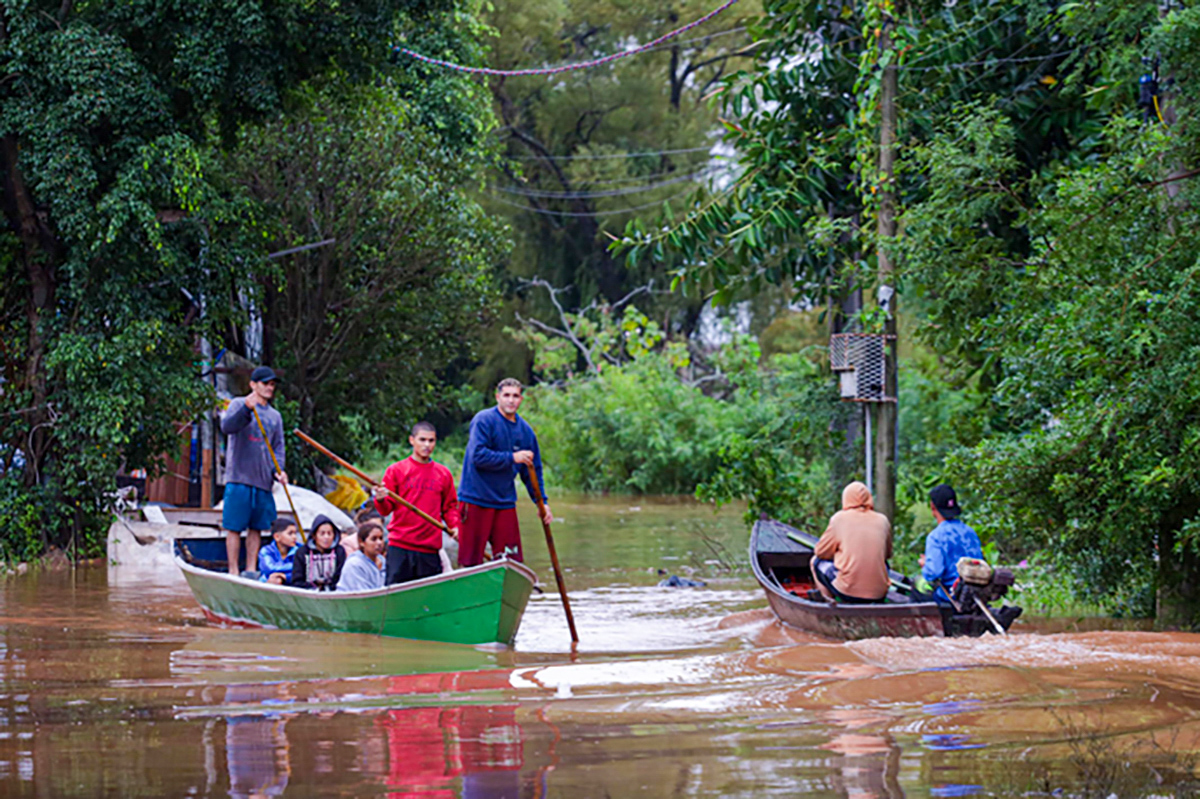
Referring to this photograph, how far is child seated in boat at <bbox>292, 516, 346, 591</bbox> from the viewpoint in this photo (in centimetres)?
1112

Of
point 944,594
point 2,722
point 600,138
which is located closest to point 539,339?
point 600,138

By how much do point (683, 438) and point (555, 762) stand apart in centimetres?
2721

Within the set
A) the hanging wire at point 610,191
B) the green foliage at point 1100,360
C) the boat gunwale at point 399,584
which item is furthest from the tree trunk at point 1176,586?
the hanging wire at point 610,191

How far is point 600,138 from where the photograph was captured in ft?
143

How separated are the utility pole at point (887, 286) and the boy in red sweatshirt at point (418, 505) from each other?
550 centimetres

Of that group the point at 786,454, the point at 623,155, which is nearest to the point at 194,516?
the point at 786,454

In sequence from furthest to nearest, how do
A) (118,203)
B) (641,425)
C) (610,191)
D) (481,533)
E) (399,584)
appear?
(610,191) < (641,425) < (118,203) < (481,533) < (399,584)

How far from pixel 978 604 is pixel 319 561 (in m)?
5.46

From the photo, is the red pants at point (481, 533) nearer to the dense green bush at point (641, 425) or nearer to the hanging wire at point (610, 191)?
the dense green bush at point (641, 425)

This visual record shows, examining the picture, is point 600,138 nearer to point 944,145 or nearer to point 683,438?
point 683,438

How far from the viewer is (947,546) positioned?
398 inches

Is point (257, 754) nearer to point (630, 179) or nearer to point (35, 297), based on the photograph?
point (35, 297)

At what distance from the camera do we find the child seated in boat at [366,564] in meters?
10.5

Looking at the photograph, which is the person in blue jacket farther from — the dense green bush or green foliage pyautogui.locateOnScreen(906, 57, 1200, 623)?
the dense green bush
